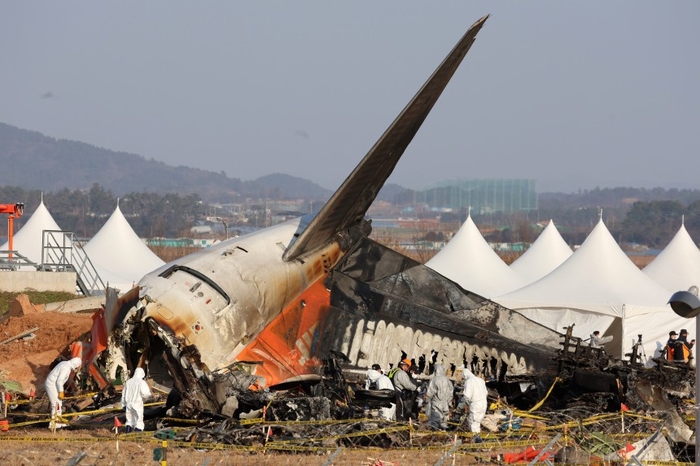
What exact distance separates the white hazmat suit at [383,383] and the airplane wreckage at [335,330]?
19.2 inches

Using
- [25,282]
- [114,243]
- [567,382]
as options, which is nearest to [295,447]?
[567,382]

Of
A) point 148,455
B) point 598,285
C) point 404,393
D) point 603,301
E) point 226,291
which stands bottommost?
point 148,455

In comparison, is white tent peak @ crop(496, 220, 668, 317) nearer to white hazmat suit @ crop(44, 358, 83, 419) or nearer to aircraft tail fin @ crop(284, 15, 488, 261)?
aircraft tail fin @ crop(284, 15, 488, 261)

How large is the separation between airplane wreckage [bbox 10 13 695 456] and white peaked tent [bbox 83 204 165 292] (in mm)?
26662

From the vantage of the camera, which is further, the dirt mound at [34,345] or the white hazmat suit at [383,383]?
the dirt mound at [34,345]

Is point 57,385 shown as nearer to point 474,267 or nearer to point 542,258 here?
point 474,267

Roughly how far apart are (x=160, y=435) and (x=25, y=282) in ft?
82.9

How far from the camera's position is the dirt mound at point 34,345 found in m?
22.2

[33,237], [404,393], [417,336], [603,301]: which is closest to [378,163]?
[417,336]

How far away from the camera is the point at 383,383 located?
64.0 ft

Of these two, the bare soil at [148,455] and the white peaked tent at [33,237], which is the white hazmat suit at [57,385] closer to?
the bare soil at [148,455]

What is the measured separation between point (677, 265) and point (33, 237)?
3125cm

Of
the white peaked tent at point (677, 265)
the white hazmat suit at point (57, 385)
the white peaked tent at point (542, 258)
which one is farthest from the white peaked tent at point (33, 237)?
the white hazmat suit at point (57, 385)

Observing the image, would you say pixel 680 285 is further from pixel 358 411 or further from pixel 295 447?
pixel 295 447
